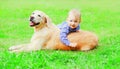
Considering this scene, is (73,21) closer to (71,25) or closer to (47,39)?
(71,25)

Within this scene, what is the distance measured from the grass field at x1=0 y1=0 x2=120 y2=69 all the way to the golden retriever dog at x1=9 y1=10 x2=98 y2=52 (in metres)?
0.18

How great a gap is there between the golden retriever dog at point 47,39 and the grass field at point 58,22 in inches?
7.1

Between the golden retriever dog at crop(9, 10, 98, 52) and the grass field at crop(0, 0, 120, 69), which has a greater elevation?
the golden retriever dog at crop(9, 10, 98, 52)

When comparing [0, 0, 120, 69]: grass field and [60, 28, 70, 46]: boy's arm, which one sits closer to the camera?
[0, 0, 120, 69]: grass field

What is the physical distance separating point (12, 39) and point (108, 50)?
2.44m

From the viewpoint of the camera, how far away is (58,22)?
12539 millimetres

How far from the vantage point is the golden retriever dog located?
8.52 meters

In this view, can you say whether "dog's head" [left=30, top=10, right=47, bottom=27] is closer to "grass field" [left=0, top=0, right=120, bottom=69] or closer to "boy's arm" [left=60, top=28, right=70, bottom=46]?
"boy's arm" [left=60, top=28, right=70, bottom=46]

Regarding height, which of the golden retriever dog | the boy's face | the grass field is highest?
the boy's face

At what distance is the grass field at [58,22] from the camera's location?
736cm

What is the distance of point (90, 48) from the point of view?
339 inches

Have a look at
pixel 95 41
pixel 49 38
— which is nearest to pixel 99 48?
pixel 95 41

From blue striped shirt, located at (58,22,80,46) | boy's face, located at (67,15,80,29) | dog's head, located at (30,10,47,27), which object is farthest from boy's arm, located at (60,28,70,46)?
dog's head, located at (30,10,47,27)

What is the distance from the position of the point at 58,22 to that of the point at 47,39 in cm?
396
